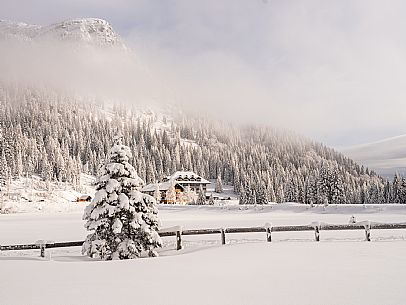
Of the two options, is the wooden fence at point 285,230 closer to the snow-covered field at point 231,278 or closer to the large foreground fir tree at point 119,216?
the large foreground fir tree at point 119,216

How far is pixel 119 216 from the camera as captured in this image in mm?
19125

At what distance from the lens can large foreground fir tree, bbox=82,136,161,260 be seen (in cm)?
1828

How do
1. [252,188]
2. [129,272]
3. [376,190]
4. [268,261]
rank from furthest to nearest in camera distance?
[252,188]
[376,190]
[268,261]
[129,272]

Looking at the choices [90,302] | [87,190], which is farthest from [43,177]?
[90,302]

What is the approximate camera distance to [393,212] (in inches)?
2343

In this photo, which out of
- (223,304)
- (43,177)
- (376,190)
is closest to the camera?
(223,304)

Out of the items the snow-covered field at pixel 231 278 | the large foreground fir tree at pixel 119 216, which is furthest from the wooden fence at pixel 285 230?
the snow-covered field at pixel 231 278

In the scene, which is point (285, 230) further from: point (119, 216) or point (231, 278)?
point (231, 278)

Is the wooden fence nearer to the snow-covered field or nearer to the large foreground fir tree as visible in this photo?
the large foreground fir tree

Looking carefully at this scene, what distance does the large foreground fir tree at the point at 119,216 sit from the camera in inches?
720

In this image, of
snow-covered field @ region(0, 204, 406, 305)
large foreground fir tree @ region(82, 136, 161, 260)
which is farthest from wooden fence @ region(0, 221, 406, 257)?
snow-covered field @ region(0, 204, 406, 305)

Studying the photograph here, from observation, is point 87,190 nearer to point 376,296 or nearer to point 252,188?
point 252,188

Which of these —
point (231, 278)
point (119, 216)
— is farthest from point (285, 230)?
point (231, 278)

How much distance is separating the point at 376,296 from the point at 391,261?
194 inches
